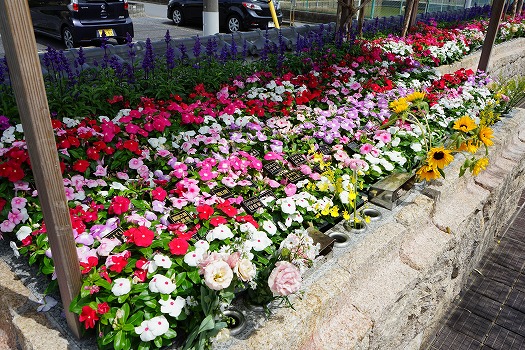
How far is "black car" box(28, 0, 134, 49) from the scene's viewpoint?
29.5 feet

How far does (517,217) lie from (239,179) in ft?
11.7

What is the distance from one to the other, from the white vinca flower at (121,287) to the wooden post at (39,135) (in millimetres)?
131

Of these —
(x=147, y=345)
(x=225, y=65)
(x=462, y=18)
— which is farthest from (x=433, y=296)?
(x=462, y=18)

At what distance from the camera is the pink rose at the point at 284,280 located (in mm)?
1740

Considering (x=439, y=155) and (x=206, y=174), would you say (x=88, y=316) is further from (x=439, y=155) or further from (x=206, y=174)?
(x=439, y=155)

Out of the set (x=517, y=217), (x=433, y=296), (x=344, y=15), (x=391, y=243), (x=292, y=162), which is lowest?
(x=517, y=217)

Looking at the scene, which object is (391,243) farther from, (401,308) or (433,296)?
(433,296)

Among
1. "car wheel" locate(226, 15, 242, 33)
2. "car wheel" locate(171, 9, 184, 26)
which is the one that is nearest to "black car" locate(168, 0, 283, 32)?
"car wheel" locate(226, 15, 242, 33)

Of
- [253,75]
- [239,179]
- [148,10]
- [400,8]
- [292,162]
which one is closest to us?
[239,179]

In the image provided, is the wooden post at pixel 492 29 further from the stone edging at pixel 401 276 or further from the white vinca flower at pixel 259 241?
the white vinca flower at pixel 259 241

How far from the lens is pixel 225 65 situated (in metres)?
4.50

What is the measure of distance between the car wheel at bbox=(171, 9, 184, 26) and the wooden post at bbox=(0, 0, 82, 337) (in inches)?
559

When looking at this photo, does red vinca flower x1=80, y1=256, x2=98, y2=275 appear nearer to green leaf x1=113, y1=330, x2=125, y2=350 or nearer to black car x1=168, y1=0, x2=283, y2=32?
green leaf x1=113, y1=330, x2=125, y2=350

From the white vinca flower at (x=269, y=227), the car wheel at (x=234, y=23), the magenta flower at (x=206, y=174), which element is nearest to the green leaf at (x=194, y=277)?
the white vinca flower at (x=269, y=227)
